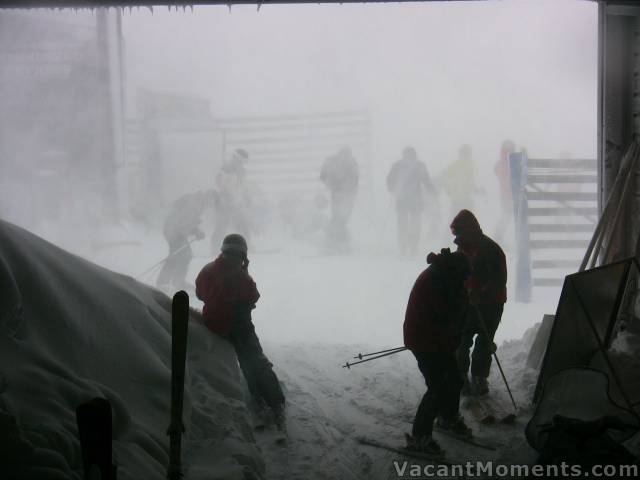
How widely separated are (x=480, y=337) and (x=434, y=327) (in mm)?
1156

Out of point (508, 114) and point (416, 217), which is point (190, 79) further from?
point (508, 114)

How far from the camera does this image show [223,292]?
14.3 ft

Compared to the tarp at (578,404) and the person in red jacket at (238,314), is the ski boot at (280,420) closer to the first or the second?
the person in red jacket at (238,314)

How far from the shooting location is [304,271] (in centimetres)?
1119

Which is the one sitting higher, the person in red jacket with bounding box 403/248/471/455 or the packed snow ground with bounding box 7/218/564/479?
the person in red jacket with bounding box 403/248/471/455

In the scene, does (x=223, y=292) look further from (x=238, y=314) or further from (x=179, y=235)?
(x=179, y=235)

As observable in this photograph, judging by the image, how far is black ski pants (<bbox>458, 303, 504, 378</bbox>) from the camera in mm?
4672

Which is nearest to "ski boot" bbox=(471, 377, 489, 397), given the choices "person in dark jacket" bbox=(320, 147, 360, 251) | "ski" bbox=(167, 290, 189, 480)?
"ski" bbox=(167, 290, 189, 480)

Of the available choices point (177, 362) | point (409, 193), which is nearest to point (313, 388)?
point (177, 362)

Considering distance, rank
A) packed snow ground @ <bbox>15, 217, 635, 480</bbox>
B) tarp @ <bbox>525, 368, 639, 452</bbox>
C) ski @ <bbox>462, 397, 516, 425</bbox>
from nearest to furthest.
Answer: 1. packed snow ground @ <bbox>15, 217, 635, 480</bbox>
2. tarp @ <bbox>525, 368, 639, 452</bbox>
3. ski @ <bbox>462, 397, 516, 425</bbox>

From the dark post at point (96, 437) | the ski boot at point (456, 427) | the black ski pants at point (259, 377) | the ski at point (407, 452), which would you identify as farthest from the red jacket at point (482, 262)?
the dark post at point (96, 437)

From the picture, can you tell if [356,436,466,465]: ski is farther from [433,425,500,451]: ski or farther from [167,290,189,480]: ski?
[167,290,189,480]: ski

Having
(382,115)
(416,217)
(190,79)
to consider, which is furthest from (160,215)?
(382,115)

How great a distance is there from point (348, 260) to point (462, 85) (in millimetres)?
9255
